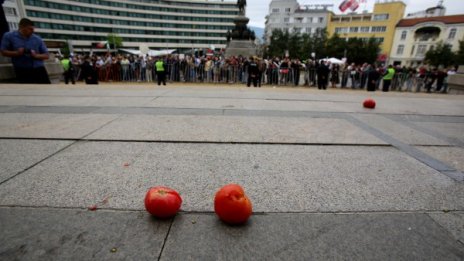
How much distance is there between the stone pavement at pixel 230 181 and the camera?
1652 millimetres

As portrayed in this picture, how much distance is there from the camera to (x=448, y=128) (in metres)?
5.04

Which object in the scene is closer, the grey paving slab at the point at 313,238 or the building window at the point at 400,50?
the grey paving slab at the point at 313,238

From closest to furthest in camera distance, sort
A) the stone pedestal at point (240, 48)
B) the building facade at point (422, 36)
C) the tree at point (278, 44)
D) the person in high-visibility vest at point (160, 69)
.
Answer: the person in high-visibility vest at point (160, 69) → the stone pedestal at point (240, 48) → the tree at point (278, 44) → the building facade at point (422, 36)

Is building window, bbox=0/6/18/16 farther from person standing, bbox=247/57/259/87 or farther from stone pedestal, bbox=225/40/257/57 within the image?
person standing, bbox=247/57/259/87

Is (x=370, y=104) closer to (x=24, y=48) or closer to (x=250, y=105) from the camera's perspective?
(x=250, y=105)

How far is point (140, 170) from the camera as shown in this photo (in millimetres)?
2713

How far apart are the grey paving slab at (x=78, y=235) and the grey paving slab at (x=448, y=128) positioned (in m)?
5.16

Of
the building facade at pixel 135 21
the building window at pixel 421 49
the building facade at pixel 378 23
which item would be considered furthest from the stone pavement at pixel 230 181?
the building facade at pixel 135 21

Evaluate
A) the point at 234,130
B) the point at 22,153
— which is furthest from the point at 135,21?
the point at 22,153

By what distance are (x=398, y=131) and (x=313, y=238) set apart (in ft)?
12.9

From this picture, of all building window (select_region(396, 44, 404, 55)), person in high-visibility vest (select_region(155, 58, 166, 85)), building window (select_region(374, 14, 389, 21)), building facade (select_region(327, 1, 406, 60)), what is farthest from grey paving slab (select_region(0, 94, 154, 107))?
building window (select_region(374, 14, 389, 21))

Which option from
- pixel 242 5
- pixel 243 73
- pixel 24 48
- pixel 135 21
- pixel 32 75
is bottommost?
pixel 243 73

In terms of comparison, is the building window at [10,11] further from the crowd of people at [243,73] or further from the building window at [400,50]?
the building window at [400,50]

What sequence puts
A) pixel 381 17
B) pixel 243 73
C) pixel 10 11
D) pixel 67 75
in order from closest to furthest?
pixel 67 75
pixel 243 73
pixel 10 11
pixel 381 17
